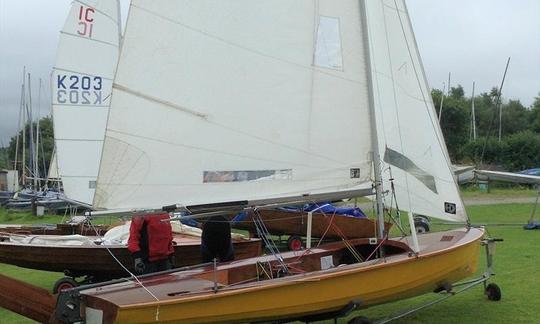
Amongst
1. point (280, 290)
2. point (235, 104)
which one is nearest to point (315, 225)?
point (235, 104)

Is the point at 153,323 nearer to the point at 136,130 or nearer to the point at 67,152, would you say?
the point at 136,130

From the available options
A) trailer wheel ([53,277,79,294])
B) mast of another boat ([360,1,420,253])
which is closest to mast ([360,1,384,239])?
mast of another boat ([360,1,420,253])

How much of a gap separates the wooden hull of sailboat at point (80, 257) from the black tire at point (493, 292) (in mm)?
3099

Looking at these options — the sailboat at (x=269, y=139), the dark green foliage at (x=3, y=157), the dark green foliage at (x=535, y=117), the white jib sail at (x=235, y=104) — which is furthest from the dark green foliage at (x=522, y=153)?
the dark green foliage at (x=3, y=157)

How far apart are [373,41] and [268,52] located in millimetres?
1207

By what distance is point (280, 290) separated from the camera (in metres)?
4.47

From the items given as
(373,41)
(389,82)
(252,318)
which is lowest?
(252,318)

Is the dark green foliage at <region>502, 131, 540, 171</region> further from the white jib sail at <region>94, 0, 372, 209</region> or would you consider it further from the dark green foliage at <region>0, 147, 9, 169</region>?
the dark green foliage at <region>0, 147, 9, 169</region>

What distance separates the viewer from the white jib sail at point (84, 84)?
477 inches

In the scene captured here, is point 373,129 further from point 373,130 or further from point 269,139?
point 269,139

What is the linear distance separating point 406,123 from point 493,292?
85.4 inches

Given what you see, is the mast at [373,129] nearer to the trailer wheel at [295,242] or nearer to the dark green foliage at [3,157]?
the trailer wheel at [295,242]

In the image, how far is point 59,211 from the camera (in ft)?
74.9

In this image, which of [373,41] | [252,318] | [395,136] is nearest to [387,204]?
[395,136]
